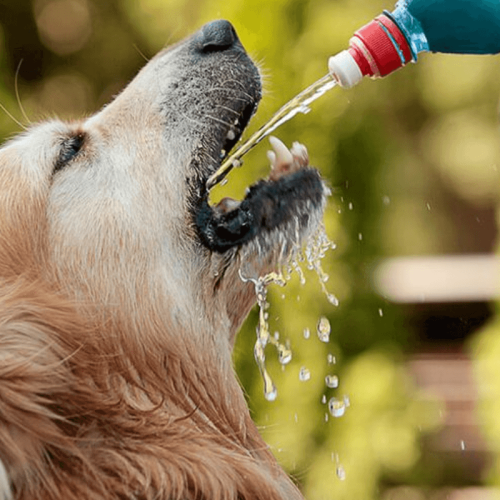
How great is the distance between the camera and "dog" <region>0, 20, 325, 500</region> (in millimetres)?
2391

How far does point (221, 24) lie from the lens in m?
3.19

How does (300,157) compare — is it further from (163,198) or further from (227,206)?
(163,198)

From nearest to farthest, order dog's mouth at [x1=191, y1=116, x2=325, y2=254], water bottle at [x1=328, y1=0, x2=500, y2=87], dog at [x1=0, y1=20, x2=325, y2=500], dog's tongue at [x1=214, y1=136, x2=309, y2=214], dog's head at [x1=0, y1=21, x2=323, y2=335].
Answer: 1. dog at [x1=0, y1=20, x2=325, y2=500]
2. water bottle at [x1=328, y1=0, x2=500, y2=87]
3. dog's head at [x1=0, y1=21, x2=323, y2=335]
4. dog's mouth at [x1=191, y1=116, x2=325, y2=254]
5. dog's tongue at [x1=214, y1=136, x2=309, y2=214]

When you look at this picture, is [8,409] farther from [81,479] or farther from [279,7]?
[279,7]

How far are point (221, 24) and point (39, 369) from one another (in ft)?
4.33

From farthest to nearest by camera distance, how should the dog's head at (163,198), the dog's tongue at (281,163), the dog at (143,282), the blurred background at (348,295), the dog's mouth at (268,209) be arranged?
the blurred background at (348,295) < the dog's tongue at (281,163) < the dog's mouth at (268,209) < the dog's head at (163,198) < the dog at (143,282)

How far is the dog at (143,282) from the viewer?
2.39 meters

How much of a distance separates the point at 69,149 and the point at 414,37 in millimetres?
1030

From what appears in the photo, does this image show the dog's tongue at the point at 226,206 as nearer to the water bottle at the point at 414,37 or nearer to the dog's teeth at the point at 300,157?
the dog's teeth at the point at 300,157

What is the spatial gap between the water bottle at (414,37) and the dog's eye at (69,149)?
80 cm

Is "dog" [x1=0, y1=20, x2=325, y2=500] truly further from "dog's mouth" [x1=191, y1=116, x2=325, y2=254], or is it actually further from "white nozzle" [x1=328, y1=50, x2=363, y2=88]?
"white nozzle" [x1=328, y1=50, x2=363, y2=88]

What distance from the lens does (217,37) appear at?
316cm

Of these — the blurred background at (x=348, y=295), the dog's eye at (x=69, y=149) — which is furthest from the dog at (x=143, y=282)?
the blurred background at (x=348, y=295)

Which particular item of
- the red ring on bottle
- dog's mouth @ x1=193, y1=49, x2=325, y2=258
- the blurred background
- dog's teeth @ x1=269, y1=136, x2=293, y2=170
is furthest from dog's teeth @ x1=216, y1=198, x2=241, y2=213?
the blurred background
